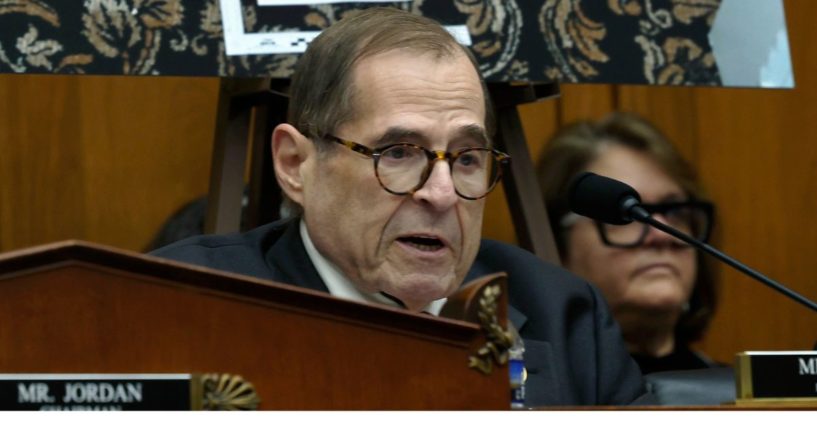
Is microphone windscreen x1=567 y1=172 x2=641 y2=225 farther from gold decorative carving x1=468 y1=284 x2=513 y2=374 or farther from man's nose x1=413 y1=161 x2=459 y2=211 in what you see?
gold decorative carving x1=468 y1=284 x2=513 y2=374

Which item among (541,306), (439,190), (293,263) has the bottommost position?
(541,306)

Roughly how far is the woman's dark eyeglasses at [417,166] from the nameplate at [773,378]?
80 cm

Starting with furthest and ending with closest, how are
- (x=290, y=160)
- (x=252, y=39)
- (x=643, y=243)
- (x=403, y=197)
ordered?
(x=643, y=243)
(x=252, y=39)
(x=290, y=160)
(x=403, y=197)

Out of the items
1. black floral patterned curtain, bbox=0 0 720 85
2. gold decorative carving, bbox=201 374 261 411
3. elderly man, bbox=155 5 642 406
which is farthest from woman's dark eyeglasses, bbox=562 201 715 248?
gold decorative carving, bbox=201 374 261 411

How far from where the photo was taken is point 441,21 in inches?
105

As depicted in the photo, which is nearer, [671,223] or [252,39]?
[252,39]

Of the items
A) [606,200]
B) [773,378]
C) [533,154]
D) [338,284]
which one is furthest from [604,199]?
[533,154]

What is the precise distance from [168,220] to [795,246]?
1860 mm

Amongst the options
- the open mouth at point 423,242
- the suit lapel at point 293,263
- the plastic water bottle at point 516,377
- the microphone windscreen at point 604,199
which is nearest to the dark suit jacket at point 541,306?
the suit lapel at point 293,263

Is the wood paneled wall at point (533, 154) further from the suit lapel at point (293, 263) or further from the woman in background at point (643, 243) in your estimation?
the suit lapel at point (293, 263)

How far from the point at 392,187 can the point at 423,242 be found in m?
0.10

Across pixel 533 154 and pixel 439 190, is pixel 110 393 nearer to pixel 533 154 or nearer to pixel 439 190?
pixel 439 190

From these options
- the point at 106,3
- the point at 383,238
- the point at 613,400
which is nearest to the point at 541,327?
the point at 613,400
